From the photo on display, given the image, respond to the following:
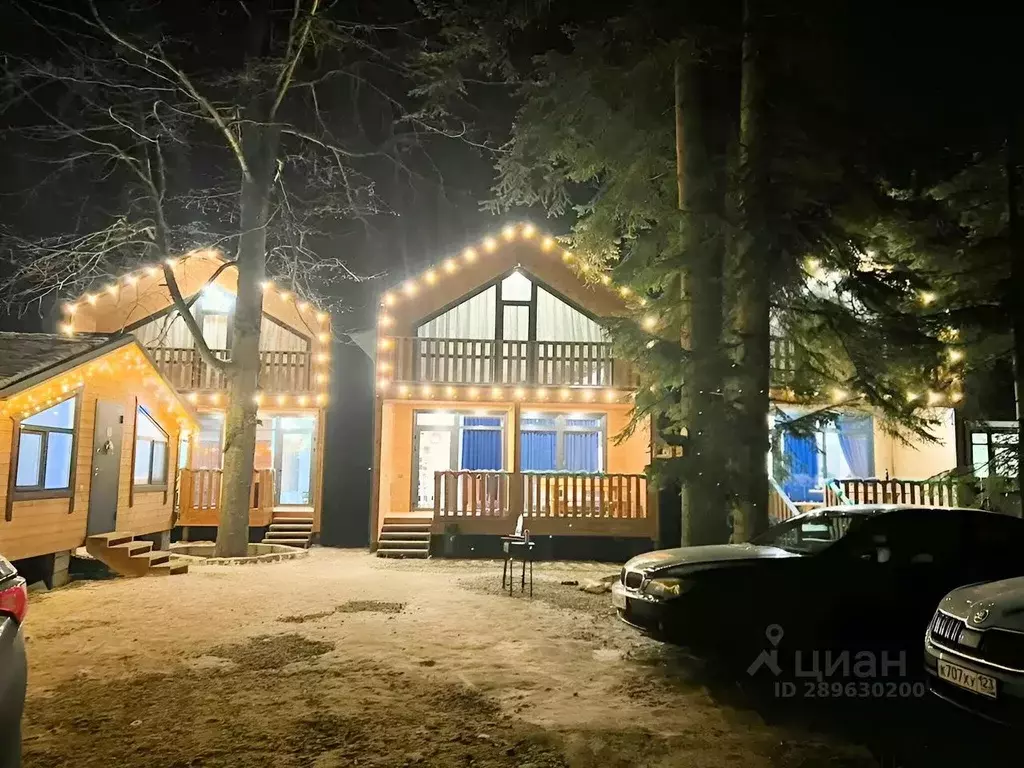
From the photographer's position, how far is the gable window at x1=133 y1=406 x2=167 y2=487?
13299mm

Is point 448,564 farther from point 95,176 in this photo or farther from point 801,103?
point 95,176

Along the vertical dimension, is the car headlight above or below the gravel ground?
above

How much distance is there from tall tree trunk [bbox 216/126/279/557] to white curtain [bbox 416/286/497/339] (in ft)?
12.9

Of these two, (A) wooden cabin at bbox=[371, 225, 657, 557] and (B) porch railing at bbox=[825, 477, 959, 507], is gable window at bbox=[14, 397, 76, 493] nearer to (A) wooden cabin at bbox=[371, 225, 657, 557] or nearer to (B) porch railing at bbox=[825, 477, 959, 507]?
(A) wooden cabin at bbox=[371, 225, 657, 557]

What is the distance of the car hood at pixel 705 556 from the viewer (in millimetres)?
6293

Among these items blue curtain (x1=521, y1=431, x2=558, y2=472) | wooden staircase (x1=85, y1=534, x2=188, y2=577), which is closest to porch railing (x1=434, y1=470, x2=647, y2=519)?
blue curtain (x1=521, y1=431, x2=558, y2=472)

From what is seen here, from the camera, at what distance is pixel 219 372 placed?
1708 centimetres

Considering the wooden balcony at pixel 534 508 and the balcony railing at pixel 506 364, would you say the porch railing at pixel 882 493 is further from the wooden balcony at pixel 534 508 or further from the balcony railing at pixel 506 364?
the balcony railing at pixel 506 364

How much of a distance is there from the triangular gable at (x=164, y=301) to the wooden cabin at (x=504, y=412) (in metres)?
3.00

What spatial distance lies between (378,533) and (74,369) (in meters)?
6.73

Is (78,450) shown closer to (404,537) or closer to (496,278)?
(404,537)

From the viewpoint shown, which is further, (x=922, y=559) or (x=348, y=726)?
(x=922, y=559)

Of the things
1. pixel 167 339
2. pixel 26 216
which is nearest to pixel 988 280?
pixel 167 339

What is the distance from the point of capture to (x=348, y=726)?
15.7 feet
